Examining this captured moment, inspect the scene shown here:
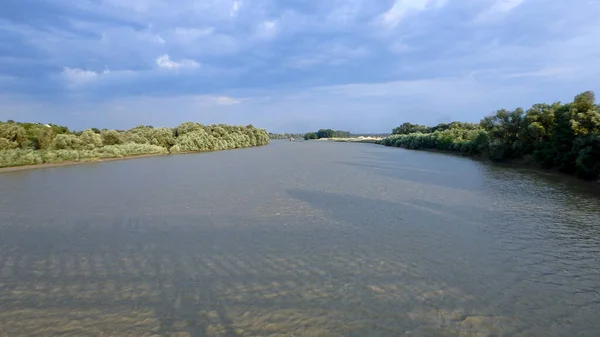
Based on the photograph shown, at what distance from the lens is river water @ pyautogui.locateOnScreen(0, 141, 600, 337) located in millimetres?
5773

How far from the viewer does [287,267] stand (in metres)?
8.10

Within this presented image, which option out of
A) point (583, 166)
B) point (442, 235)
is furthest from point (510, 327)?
point (583, 166)

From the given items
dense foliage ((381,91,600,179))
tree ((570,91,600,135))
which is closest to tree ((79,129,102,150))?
dense foliage ((381,91,600,179))

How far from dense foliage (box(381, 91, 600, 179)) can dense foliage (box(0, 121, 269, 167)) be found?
45.7m

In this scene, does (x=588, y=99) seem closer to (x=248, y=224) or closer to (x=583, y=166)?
(x=583, y=166)

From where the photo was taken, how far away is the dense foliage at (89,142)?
→ 118ft

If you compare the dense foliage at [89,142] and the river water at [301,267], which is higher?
the dense foliage at [89,142]

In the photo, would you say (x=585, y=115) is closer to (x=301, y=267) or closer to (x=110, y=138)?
(x=301, y=267)

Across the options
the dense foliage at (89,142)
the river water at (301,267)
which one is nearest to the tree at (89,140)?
the dense foliage at (89,142)

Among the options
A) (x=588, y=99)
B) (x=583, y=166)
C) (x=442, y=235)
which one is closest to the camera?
(x=442, y=235)

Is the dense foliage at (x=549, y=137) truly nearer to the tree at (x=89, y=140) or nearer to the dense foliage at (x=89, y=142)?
the dense foliage at (x=89, y=142)

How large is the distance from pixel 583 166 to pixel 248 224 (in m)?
22.9

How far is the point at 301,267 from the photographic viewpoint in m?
8.09

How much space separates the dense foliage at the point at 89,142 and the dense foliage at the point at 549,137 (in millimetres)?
45684
